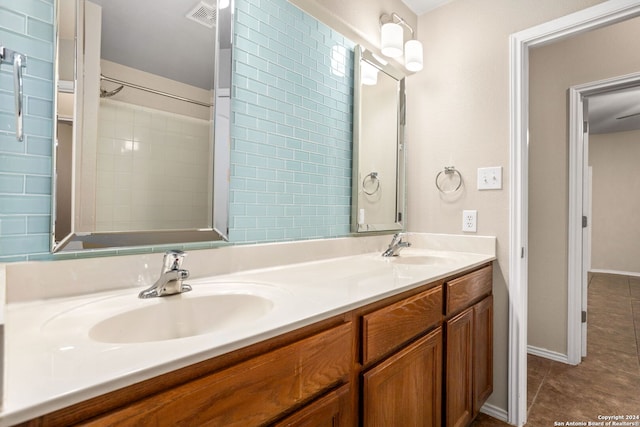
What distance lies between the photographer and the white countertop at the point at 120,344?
42 centimetres

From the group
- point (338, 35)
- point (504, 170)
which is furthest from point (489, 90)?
point (338, 35)

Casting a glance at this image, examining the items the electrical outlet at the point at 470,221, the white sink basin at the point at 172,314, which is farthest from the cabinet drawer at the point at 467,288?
the white sink basin at the point at 172,314

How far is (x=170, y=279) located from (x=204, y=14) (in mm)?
908

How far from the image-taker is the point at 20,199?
0.81m

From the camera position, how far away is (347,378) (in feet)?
2.84

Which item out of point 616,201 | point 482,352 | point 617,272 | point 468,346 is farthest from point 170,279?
point 617,272

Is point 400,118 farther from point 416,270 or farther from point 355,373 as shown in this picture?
point 355,373

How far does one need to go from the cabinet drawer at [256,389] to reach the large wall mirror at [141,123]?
584mm

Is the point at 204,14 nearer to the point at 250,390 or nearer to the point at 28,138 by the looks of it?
the point at 28,138

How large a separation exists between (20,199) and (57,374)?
578 millimetres

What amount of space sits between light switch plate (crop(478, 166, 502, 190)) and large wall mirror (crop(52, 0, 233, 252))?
56.2 inches

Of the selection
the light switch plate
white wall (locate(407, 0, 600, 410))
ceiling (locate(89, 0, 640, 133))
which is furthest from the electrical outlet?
ceiling (locate(89, 0, 640, 133))

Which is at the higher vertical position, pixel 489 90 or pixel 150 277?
pixel 489 90

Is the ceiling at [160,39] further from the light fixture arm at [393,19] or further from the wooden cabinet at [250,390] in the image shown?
the light fixture arm at [393,19]
